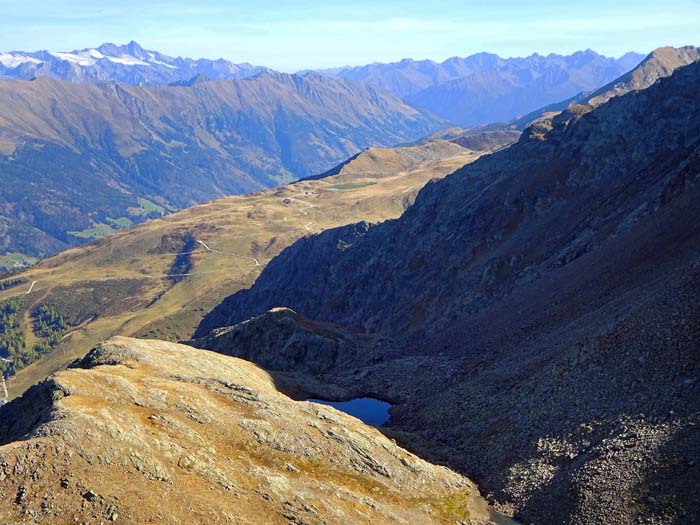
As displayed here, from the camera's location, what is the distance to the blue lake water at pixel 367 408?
84.2m

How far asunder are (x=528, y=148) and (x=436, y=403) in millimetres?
127643

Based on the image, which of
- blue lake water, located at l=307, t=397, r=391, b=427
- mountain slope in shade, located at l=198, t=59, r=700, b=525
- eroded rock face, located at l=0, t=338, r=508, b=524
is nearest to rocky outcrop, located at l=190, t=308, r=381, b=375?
mountain slope in shade, located at l=198, t=59, r=700, b=525

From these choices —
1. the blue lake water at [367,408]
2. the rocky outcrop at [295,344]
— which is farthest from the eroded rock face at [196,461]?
the rocky outcrop at [295,344]

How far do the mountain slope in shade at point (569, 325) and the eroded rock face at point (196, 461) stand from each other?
9729mm

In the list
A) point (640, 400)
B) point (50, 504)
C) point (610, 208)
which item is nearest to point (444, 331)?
point (610, 208)

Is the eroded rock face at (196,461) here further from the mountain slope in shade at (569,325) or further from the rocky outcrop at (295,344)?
the rocky outcrop at (295,344)

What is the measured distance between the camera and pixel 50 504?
151 ft

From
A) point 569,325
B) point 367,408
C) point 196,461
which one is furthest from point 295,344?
point 196,461

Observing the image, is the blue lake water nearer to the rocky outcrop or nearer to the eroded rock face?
the eroded rock face

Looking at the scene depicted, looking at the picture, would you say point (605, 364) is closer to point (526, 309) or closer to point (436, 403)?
point (436, 403)

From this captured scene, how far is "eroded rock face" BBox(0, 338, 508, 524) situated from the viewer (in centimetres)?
4781

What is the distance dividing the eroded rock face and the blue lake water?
12.4 m

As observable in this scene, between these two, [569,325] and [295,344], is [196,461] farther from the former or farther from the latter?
[295,344]

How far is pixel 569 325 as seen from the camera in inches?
3408
